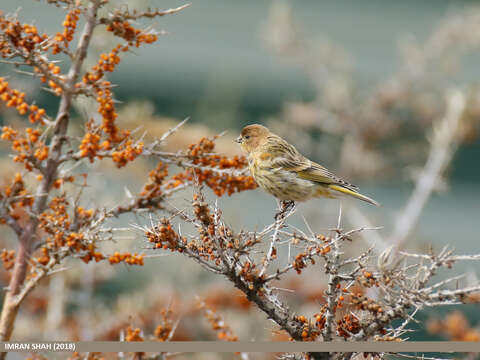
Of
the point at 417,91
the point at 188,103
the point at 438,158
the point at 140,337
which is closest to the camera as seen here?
the point at 140,337

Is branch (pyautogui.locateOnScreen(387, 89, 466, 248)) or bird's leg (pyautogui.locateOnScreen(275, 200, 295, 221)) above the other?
branch (pyautogui.locateOnScreen(387, 89, 466, 248))

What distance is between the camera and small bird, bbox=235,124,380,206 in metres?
4.00

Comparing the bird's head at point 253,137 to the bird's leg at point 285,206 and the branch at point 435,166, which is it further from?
the branch at point 435,166

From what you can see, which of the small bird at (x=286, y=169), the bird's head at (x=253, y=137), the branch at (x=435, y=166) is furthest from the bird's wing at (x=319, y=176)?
the branch at (x=435, y=166)

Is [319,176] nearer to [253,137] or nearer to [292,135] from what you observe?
[253,137]

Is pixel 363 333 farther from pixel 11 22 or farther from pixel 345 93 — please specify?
pixel 345 93

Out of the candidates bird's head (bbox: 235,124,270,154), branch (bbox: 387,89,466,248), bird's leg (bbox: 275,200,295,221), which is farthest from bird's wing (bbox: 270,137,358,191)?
branch (bbox: 387,89,466,248)

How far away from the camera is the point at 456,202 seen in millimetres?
12781

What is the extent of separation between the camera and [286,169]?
165 inches

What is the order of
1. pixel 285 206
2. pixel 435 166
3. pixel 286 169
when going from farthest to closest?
pixel 435 166 < pixel 286 169 < pixel 285 206

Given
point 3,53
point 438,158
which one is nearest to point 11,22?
point 3,53

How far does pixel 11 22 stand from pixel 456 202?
11.7 meters

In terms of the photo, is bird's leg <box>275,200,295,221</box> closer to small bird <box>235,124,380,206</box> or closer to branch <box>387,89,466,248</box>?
small bird <box>235,124,380,206</box>

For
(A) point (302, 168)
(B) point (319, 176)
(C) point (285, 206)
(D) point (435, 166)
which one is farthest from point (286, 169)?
(D) point (435, 166)
